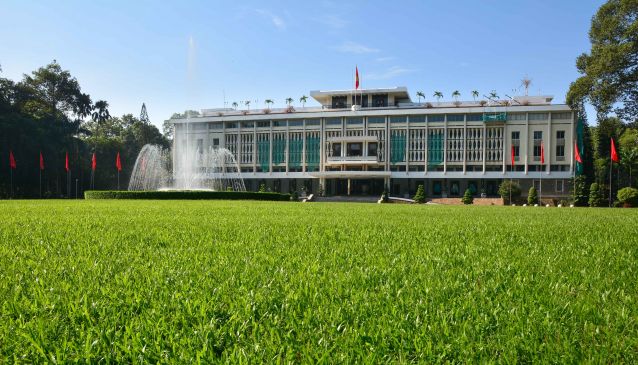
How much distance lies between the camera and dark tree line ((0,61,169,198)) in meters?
44.3

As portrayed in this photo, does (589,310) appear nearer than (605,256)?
Yes

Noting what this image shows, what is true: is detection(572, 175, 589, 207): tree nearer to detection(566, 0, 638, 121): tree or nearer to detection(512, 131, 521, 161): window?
detection(566, 0, 638, 121): tree

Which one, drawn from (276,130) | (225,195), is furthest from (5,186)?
(276,130)

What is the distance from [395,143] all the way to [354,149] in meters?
5.53

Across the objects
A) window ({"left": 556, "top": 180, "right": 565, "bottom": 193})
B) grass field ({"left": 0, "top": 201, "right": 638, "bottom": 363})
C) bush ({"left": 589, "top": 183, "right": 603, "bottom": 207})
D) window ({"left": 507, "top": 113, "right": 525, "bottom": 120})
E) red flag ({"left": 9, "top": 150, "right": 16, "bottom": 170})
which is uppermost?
window ({"left": 507, "top": 113, "right": 525, "bottom": 120})

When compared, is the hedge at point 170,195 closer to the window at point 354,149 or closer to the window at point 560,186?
the window at point 354,149

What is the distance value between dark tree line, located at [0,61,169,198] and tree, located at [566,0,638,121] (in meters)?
47.6

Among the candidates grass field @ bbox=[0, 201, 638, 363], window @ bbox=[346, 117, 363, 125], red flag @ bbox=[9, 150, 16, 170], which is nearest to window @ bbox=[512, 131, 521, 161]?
window @ bbox=[346, 117, 363, 125]

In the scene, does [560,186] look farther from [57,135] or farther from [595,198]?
[57,135]

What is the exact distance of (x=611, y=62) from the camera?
31.7 m

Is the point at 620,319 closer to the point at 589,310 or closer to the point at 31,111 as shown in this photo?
the point at 589,310

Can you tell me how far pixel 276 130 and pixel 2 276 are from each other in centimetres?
6158

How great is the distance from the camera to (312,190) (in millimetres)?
64312

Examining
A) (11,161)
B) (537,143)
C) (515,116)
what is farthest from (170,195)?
(537,143)
